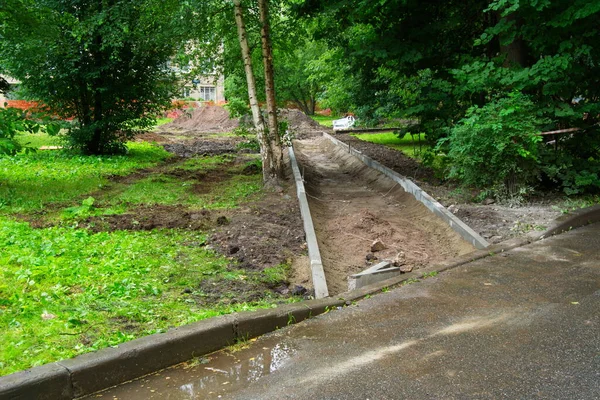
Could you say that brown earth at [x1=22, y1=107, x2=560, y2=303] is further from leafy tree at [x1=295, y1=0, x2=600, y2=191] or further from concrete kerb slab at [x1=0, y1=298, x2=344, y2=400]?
leafy tree at [x1=295, y1=0, x2=600, y2=191]

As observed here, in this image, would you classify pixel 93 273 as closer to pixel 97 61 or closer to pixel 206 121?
pixel 97 61

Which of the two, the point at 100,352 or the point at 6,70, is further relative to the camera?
the point at 6,70

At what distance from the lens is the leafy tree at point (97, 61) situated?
13984mm

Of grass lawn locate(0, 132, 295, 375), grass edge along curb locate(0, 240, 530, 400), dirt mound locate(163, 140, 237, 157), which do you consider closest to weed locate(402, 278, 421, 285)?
grass edge along curb locate(0, 240, 530, 400)

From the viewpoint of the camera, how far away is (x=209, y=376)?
401cm

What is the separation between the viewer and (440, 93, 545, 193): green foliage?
9.36m

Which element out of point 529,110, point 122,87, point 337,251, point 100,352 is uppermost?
point 122,87

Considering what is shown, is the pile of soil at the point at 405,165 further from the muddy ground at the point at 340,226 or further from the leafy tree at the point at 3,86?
the leafy tree at the point at 3,86

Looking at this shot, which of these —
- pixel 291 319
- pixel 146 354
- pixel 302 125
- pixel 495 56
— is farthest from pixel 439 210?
pixel 302 125

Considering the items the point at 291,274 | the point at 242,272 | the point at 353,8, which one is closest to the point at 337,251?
the point at 291,274

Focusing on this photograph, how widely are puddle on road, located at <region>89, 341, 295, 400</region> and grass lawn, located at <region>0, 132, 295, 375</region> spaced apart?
0.45m

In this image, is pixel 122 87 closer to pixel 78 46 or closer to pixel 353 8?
pixel 78 46

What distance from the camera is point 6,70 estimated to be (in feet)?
57.0

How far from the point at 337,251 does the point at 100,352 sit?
494cm
